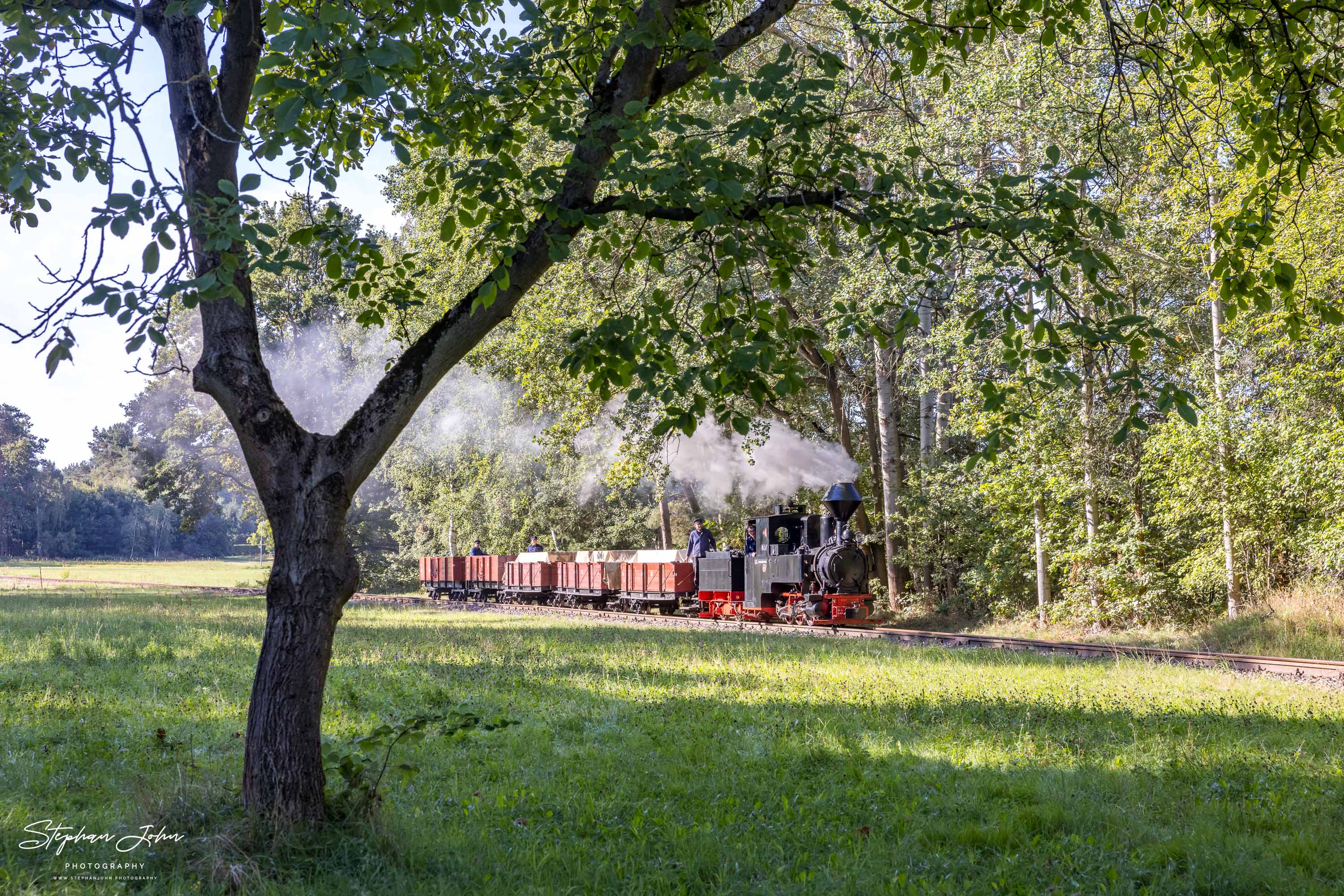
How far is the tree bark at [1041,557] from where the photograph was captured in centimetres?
2030

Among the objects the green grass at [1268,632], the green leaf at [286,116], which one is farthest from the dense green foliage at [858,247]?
the green grass at [1268,632]

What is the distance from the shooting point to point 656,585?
26562mm

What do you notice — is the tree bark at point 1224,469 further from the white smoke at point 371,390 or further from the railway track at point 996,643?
the white smoke at point 371,390

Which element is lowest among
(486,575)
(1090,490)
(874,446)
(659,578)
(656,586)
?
(486,575)

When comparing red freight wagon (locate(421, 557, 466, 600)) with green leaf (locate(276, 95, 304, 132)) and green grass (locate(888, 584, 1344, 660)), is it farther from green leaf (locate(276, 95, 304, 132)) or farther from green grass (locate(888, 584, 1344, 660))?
green leaf (locate(276, 95, 304, 132))

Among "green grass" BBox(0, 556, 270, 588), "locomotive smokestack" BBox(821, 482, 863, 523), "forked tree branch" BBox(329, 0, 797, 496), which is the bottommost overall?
"green grass" BBox(0, 556, 270, 588)

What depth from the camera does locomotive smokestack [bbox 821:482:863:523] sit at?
2109 centimetres

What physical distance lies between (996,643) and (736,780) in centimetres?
1085

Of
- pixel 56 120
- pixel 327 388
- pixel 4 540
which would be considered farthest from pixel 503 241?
pixel 4 540

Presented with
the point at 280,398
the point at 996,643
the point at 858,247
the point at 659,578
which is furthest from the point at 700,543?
the point at 280,398

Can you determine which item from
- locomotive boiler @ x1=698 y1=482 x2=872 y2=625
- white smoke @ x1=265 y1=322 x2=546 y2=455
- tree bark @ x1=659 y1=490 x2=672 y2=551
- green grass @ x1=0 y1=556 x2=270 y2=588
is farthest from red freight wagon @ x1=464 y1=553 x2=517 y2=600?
locomotive boiler @ x1=698 y1=482 x2=872 y2=625

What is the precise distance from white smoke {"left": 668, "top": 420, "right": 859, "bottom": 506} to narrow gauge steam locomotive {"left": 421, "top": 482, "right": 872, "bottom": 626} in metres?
1.51

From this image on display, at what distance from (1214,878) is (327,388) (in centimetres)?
4291

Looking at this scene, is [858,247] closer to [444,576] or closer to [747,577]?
[747,577]
